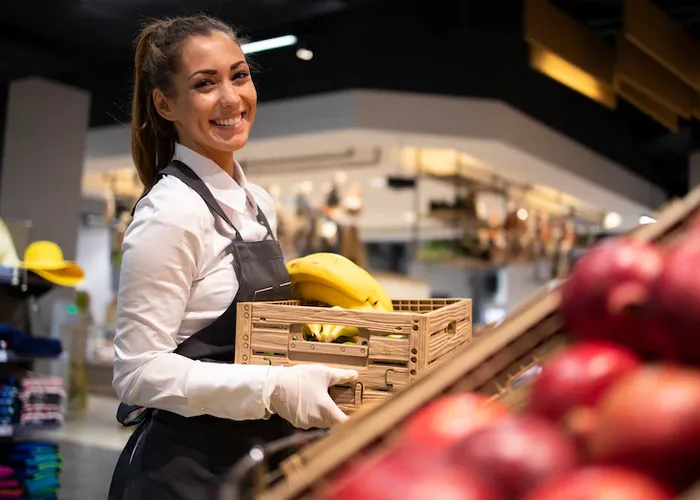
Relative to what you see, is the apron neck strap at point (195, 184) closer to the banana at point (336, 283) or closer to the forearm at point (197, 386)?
the banana at point (336, 283)

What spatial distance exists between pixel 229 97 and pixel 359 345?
0.57 meters

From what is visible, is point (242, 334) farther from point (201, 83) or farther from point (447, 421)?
point (447, 421)

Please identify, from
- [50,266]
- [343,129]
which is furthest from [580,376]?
[343,129]

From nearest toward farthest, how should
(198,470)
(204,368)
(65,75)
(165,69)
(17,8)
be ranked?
1. (204,368)
2. (198,470)
3. (165,69)
4. (17,8)
5. (65,75)

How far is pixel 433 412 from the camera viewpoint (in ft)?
1.92

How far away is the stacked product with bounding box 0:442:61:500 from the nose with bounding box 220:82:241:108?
2826mm

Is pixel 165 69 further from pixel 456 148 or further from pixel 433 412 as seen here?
pixel 456 148

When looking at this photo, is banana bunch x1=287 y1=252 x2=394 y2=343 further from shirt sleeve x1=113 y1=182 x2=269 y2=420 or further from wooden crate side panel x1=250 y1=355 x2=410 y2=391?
shirt sleeve x1=113 y1=182 x2=269 y2=420

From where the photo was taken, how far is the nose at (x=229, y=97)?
157cm

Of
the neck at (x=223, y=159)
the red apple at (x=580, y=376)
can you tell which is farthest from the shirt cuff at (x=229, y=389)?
the red apple at (x=580, y=376)

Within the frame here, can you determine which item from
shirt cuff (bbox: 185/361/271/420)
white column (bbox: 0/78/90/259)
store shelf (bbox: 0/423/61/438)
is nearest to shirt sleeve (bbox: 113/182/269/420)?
shirt cuff (bbox: 185/361/271/420)

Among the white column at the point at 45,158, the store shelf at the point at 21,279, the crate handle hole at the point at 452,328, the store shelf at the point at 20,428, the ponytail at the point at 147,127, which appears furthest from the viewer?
the white column at the point at 45,158

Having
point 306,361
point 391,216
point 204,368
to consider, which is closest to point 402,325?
point 306,361

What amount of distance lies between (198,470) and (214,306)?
305mm
